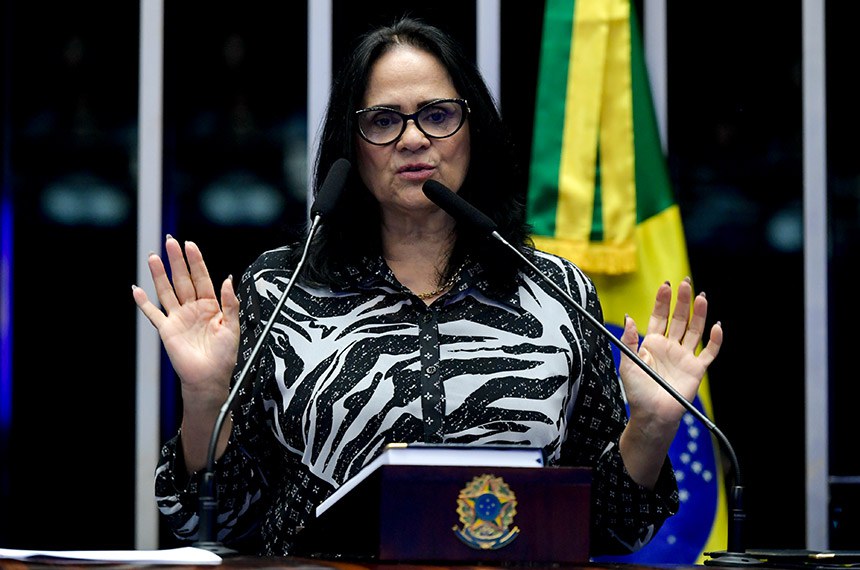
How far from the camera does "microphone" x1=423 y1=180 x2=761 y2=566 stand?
1.85 metres

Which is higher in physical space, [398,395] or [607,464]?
[398,395]

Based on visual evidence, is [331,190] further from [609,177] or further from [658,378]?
[609,177]

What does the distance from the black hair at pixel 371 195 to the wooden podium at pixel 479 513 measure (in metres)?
0.80

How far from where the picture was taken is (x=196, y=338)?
2.14m

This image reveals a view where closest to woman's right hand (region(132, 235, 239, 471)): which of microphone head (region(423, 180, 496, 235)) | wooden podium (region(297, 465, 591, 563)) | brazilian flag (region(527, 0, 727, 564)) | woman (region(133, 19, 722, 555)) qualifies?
woman (region(133, 19, 722, 555))

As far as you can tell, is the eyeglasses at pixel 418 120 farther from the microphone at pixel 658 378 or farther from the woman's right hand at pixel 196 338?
the woman's right hand at pixel 196 338

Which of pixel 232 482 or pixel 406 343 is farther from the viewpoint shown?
pixel 406 343

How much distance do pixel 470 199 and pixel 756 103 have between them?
1695 mm

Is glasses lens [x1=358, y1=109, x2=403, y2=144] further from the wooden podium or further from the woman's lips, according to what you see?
the wooden podium

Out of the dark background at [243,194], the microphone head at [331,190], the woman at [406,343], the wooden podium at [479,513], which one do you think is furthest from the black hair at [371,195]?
the dark background at [243,194]

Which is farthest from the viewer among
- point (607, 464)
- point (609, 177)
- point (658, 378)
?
point (609, 177)

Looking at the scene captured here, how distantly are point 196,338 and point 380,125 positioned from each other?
1.87 feet

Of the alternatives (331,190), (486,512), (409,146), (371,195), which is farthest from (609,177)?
(486,512)

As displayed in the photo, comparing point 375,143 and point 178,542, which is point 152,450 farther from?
point 375,143
